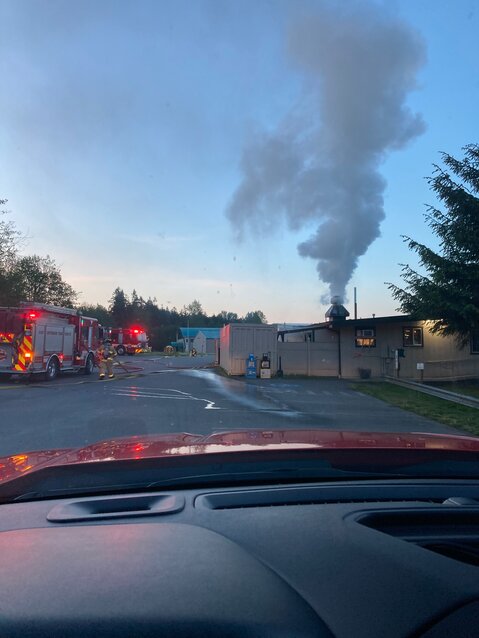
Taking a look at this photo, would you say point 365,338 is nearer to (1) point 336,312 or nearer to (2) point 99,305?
(1) point 336,312

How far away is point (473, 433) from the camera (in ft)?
38.5

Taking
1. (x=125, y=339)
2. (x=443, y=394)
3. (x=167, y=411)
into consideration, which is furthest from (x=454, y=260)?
(x=125, y=339)

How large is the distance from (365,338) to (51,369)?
587 inches

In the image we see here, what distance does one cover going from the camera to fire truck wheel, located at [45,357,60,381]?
891 inches

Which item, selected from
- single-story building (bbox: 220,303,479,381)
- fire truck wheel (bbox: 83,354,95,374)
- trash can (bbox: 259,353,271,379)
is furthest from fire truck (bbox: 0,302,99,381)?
trash can (bbox: 259,353,271,379)

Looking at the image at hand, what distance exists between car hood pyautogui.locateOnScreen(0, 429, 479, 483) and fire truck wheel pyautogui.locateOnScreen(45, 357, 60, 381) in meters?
19.9

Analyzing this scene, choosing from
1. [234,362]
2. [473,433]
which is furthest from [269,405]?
[234,362]

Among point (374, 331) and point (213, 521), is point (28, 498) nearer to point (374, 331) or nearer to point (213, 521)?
point (213, 521)

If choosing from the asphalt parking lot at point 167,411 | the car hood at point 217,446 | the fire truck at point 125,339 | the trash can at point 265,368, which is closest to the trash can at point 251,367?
the trash can at point 265,368

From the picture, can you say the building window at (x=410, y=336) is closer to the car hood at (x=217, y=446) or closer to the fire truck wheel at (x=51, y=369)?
the fire truck wheel at (x=51, y=369)

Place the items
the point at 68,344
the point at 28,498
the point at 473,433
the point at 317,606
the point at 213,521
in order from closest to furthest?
the point at 317,606, the point at 213,521, the point at 28,498, the point at 473,433, the point at 68,344

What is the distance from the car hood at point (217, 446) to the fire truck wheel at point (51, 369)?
785 inches

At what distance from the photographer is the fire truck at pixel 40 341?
2091cm

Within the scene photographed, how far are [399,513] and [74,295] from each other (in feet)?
223
